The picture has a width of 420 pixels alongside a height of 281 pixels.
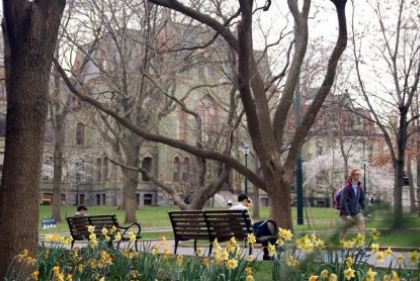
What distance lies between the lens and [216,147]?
2692 cm

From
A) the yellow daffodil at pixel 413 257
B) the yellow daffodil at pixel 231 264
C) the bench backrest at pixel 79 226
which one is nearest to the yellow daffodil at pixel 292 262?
the yellow daffodil at pixel 413 257

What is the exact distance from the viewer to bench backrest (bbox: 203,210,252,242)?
1111 cm

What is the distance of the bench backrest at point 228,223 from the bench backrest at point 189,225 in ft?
0.91

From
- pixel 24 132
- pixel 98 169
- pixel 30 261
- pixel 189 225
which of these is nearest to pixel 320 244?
pixel 30 261

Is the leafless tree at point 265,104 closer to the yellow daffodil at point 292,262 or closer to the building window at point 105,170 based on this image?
the yellow daffodil at point 292,262

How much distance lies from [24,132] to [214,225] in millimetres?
5653

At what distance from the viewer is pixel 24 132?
6.79 metres

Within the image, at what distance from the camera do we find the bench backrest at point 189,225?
40.0 feet

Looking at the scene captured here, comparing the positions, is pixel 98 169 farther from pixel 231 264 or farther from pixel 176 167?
pixel 231 264

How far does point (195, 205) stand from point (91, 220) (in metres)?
7.65

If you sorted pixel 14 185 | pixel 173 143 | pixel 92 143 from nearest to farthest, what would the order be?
pixel 14 185
pixel 173 143
pixel 92 143

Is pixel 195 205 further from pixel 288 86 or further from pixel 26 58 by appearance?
pixel 26 58

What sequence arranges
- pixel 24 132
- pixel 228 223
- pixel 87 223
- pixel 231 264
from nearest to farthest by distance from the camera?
pixel 231 264, pixel 24 132, pixel 228 223, pixel 87 223

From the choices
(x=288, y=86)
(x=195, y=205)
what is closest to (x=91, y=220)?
(x=288, y=86)
